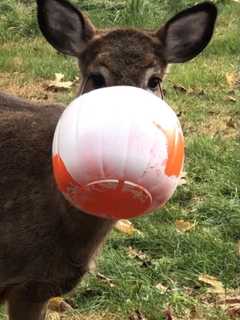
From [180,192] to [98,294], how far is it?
53.7 inches

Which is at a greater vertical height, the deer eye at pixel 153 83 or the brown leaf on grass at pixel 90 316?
the deer eye at pixel 153 83

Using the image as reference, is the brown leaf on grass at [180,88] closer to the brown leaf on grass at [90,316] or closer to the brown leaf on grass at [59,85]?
the brown leaf on grass at [59,85]

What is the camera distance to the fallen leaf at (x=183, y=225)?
603 centimetres

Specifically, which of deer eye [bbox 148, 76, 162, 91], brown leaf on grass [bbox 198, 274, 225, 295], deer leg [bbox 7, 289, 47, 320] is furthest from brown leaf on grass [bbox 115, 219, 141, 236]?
deer eye [bbox 148, 76, 162, 91]

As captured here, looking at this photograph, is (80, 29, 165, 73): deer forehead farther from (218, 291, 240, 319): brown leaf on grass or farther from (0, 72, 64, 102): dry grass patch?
(0, 72, 64, 102): dry grass patch

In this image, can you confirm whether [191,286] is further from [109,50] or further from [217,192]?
[109,50]

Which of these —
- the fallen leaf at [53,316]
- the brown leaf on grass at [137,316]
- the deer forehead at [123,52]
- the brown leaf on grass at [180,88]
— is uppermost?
the deer forehead at [123,52]

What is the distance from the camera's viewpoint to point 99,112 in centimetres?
366

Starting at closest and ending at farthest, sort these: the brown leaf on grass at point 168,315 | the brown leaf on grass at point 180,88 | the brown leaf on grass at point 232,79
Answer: the brown leaf on grass at point 168,315
the brown leaf on grass at point 180,88
the brown leaf on grass at point 232,79

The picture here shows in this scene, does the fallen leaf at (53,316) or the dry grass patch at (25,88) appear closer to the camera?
the fallen leaf at (53,316)

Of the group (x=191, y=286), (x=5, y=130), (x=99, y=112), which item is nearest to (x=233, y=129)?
(x=191, y=286)

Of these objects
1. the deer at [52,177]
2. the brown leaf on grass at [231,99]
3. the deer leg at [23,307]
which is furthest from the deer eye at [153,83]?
the brown leaf on grass at [231,99]

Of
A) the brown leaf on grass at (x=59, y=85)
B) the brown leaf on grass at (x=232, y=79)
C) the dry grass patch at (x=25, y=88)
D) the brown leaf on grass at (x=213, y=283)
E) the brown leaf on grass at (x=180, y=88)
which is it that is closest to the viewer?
the brown leaf on grass at (x=213, y=283)

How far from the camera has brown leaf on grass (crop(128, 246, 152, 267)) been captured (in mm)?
5695
